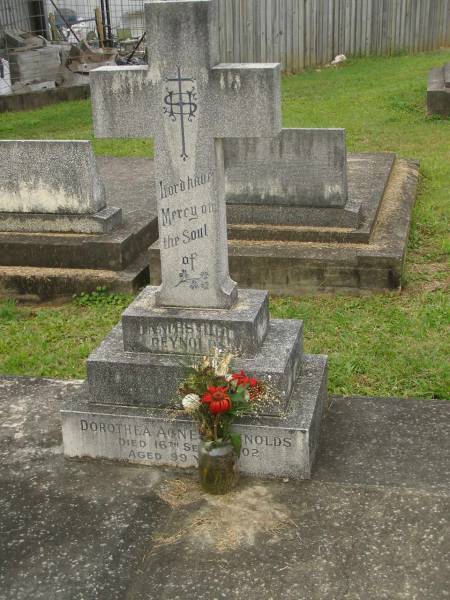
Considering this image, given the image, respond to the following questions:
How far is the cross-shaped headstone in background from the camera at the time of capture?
14.1ft

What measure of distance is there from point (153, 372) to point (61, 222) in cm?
362

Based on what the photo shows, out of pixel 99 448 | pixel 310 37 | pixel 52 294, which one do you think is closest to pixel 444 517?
pixel 99 448

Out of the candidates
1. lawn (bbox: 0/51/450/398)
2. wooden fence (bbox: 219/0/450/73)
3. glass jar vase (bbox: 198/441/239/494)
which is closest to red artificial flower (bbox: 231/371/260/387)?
glass jar vase (bbox: 198/441/239/494)

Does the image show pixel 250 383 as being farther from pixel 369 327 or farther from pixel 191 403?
pixel 369 327

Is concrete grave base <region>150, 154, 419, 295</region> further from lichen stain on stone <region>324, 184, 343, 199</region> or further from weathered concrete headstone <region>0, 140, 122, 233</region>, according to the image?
weathered concrete headstone <region>0, 140, 122, 233</region>

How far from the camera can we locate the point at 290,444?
4438 millimetres

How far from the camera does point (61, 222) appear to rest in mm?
7902

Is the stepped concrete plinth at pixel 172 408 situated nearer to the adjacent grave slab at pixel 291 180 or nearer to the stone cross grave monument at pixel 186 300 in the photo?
the stone cross grave monument at pixel 186 300

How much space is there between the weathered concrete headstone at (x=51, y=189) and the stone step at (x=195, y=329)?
314 centimetres

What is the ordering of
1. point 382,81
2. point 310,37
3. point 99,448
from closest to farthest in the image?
1. point 99,448
2. point 382,81
3. point 310,37

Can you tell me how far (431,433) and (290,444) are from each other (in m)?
0.92

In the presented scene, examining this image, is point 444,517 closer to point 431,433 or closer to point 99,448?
point 431,433

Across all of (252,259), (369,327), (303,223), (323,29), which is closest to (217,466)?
(369,327)

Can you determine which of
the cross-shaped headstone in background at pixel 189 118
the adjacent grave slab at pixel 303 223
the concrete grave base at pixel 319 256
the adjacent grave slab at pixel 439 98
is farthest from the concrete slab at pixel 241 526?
the adjacent grave slab at pixel 439 98
